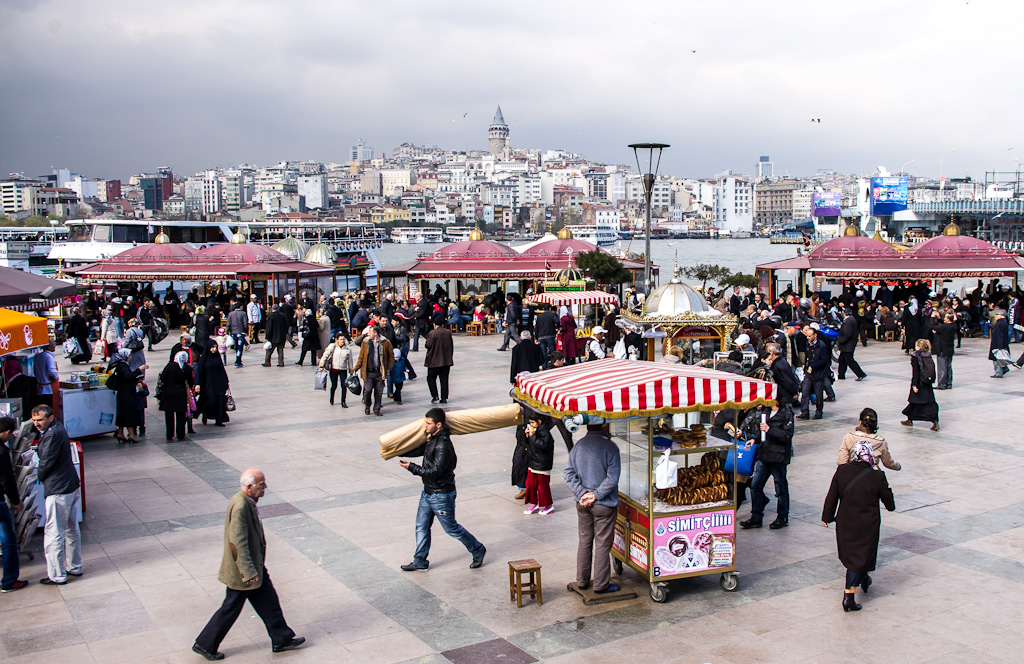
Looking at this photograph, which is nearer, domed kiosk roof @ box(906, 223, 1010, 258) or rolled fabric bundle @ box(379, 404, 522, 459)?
rolled fabric bundle @ box(379, 404, 522, 459)

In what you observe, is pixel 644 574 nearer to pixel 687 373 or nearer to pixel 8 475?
pixel 687 373

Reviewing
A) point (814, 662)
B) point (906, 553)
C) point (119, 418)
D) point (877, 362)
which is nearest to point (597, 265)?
point (877, 362)

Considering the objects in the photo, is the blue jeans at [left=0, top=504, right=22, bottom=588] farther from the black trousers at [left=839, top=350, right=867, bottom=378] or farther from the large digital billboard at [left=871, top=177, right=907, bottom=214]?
the large digital billboard at [left=871, top=177, right=907, bottom=214]

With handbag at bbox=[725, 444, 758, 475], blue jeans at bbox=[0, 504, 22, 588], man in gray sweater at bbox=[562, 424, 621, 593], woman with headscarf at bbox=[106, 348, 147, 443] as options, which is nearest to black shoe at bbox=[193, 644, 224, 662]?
blue jeans at bbox=[0, 504, 22, 588]

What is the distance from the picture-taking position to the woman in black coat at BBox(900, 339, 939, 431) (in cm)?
1304

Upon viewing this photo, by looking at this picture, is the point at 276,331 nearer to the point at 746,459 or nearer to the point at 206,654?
the point at 746,459

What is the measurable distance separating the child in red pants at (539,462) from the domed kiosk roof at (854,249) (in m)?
22.0

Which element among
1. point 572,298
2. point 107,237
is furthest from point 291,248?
point 572,298

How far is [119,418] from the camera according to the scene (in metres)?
12.8

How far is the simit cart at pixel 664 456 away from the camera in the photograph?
6664mm

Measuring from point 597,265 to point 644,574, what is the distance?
2458 cm

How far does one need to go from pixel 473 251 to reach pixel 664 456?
24573 mm

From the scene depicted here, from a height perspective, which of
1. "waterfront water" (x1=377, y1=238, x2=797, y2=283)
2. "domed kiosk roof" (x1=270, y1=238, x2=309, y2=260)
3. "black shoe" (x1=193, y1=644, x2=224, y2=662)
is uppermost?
"domed kiosk roof" (x1=270, y1=238, x2=309, y2=260)

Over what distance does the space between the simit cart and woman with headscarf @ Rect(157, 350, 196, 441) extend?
7.18 metres
